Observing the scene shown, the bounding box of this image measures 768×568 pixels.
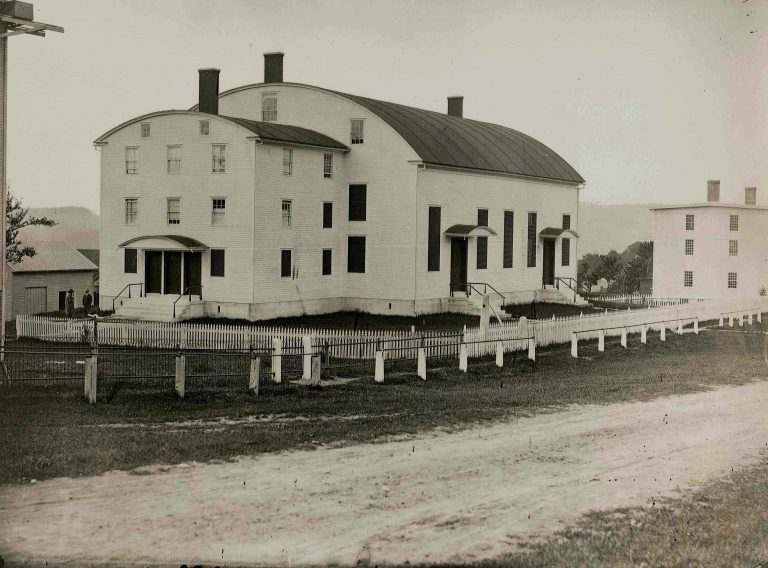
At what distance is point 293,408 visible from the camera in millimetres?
16547

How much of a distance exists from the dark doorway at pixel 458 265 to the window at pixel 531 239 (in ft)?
22.0

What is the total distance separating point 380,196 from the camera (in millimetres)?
36406

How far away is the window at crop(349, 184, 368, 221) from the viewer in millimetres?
36875

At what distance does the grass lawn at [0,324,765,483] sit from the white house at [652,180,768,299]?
30.5 meters

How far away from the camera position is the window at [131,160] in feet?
115

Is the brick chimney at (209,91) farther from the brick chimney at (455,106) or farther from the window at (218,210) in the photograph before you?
the brick chimney at (455,106)

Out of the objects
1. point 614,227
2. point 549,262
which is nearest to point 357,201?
point 549,262

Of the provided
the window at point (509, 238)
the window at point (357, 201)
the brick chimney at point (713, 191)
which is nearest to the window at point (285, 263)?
the window at point (357, 201)

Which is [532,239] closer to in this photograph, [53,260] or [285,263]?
[285,263]

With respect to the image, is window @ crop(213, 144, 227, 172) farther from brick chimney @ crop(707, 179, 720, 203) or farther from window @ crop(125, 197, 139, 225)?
brick chimney @ crop(707, 179, 720, 203)

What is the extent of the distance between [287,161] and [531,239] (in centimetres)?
1575

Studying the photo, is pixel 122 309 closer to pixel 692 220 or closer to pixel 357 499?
pixel 357 499

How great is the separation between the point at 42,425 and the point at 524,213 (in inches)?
1328

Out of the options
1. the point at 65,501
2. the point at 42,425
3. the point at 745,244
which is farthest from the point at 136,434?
the point at 745,244
